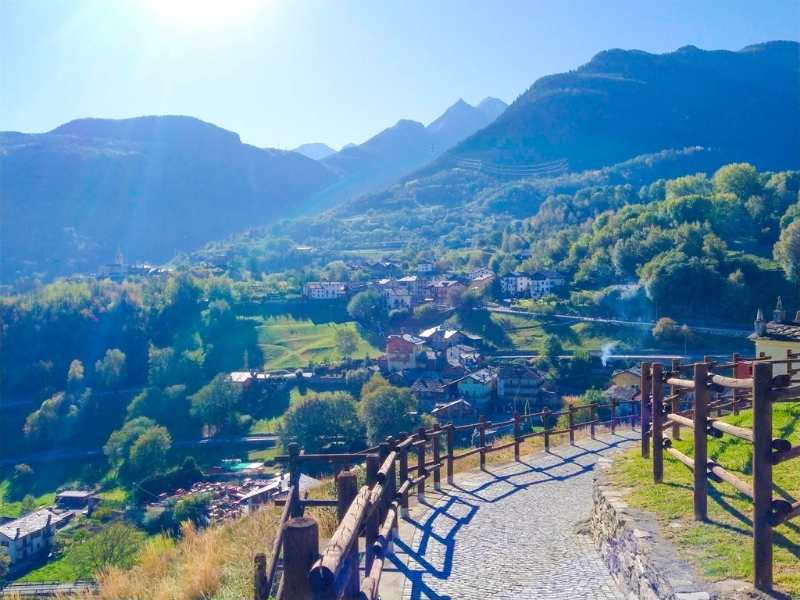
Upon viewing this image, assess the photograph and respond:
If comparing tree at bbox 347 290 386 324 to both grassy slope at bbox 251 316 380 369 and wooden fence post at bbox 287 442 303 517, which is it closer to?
grassy slope at bbox 251 316 380 369

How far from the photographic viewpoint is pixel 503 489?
11.0 meters

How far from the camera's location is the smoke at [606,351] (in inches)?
1878

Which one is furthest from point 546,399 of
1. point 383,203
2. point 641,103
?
point 641,103

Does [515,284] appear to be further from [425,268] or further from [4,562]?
[4,562]

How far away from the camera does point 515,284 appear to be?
2813 inches

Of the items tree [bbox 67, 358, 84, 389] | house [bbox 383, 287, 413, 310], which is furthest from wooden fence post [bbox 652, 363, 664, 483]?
tree [bbox 67, 358, 84, 389]

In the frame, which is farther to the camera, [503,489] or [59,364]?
[59,364]

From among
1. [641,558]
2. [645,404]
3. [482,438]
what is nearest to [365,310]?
[482,438]

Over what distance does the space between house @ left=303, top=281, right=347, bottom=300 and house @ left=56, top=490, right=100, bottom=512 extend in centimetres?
3919

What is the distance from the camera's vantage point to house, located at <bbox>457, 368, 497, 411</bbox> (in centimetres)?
4753

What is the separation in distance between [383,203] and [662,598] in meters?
176

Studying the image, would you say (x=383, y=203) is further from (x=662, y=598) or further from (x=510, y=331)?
(x=662, y=598)

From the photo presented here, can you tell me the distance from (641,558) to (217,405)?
47837mm

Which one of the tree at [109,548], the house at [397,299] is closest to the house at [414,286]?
the house at [397,299]
